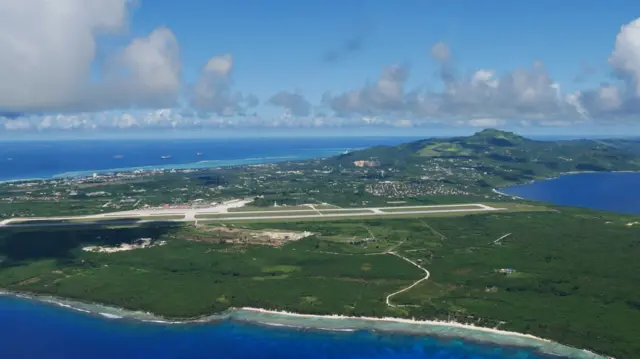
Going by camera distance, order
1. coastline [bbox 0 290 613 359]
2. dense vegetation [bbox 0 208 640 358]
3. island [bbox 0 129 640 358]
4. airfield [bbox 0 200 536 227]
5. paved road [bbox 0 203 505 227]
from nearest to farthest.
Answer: coastline [bbox 0 290 613 359] → dense vegetation [bbox 0 208 640 358] → island [bbox 0 129 640 358] → airfield [bbox 0 200 536 227] → paved road [bbox 0 203 505 227]

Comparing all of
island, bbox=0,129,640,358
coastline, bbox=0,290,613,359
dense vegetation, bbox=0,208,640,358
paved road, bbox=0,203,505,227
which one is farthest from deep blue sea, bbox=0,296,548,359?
paved road, bbox=0,203,505,227

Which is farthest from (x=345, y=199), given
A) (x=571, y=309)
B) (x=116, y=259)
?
(x=571, y=309)

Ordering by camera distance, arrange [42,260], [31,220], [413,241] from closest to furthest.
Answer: [42,260] → [413,241] → [31,220]

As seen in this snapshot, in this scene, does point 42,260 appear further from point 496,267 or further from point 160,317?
point 496,267

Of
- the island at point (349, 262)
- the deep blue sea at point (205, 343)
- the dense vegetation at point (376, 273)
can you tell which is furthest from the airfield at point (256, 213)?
the deep blue sea at point (205, 343)

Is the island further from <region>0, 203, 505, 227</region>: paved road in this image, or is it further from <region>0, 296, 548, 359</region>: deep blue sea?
<region>0, 296, 548, 359</region>: deep blue sea

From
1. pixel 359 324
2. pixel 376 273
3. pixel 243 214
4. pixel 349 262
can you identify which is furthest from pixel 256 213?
pixel 359 324
